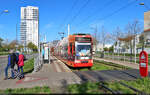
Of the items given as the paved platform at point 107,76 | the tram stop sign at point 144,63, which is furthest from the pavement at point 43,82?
the tram stop sign at point 144,63

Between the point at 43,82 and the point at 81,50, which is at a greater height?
the point at 81,50

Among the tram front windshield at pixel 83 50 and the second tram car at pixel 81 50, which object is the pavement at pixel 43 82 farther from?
the tram front windshield at pixel 83 50

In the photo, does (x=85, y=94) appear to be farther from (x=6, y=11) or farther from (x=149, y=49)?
(x=149, y=49)

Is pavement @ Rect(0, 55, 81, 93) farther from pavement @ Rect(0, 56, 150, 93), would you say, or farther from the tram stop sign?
the tram stop sign

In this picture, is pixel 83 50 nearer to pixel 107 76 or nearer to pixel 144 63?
pixel 107 76

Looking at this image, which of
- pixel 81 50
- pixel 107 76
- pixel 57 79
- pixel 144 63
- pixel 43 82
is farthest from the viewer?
pixel 81 50

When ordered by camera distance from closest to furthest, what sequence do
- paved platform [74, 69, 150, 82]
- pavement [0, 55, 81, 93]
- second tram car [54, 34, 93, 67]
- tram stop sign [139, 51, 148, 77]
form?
pavement [0, 55, 81, 93]
tram stop sign [139, 51, 148, 77]
paved platform [74, 69, 150, 82]
second tram car [54, 34, 93, 67]

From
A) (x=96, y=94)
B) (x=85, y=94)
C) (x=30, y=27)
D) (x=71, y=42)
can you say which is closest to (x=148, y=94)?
(x=96, y=94)

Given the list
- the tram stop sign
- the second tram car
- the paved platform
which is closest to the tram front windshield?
the second tram car

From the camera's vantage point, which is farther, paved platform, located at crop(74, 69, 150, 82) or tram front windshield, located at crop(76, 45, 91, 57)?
tram front windshield, located at crop(76, 45, 91, 57)

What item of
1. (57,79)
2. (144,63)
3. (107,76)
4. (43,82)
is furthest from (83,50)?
(43,82)

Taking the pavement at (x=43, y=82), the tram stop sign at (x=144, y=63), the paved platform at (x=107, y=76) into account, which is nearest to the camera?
the pavement at (x=43, y=82)

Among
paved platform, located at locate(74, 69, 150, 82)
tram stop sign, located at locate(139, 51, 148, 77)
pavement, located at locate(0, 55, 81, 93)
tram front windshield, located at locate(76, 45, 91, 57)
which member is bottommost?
paved platform, located at locate(74, 69, 150, 82)

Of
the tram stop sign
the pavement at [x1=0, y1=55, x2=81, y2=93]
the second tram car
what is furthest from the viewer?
the second tram car
